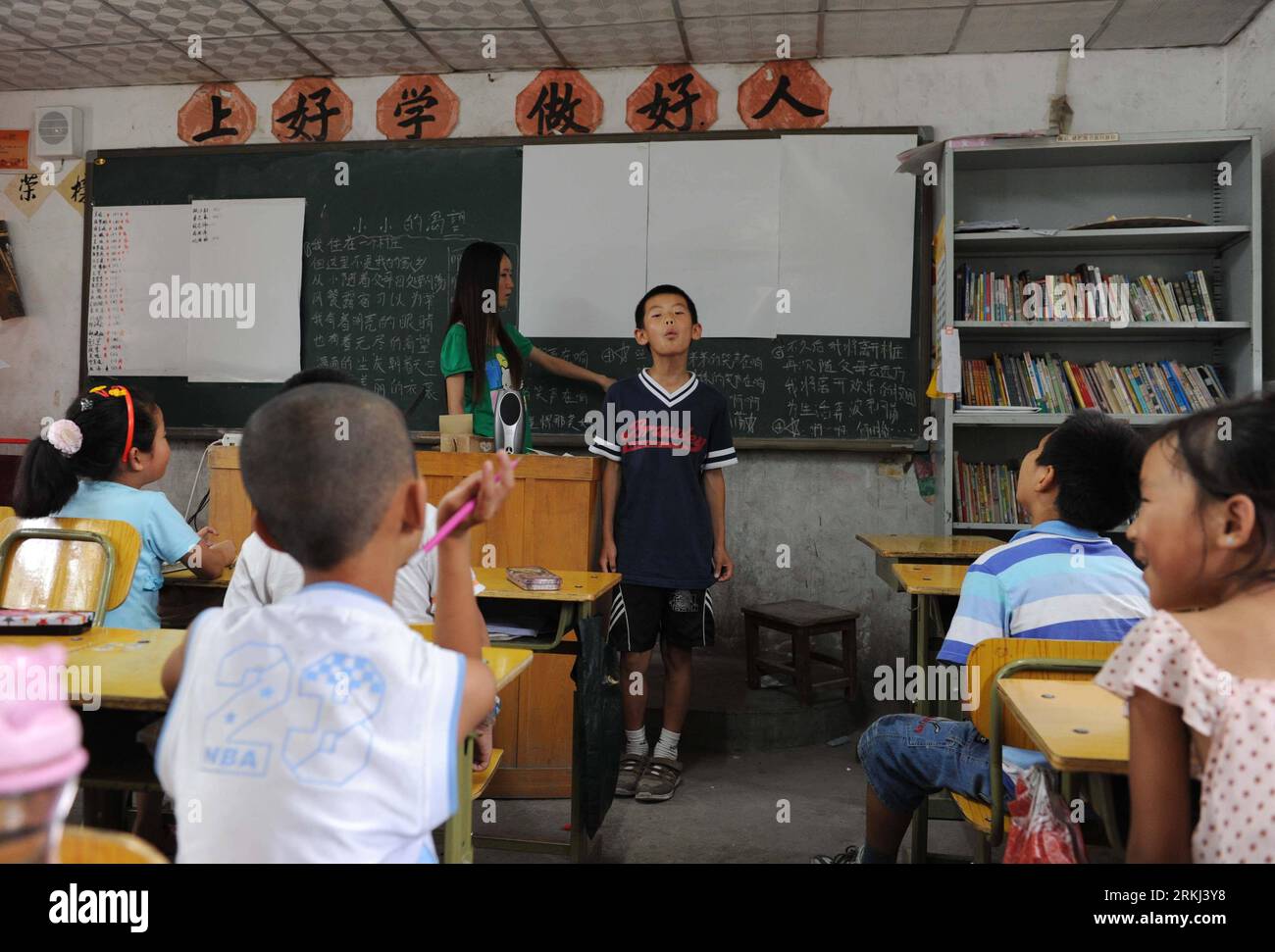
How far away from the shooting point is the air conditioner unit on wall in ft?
15.8

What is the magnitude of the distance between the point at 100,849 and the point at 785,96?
4218mm

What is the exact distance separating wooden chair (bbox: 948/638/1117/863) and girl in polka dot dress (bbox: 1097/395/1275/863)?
0.37 meters

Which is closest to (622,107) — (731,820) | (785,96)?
(785,96)

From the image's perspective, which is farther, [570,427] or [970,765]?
[570,427]

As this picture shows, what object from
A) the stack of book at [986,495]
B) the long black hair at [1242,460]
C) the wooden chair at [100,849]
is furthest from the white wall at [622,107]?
the wooden chair at [100,849]

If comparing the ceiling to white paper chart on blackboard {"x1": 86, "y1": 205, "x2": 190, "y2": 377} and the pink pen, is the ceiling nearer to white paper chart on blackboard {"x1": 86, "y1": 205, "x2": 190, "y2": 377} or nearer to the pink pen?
white paper chart on blackboard {"x1": 86, "y1": 205, "x2": 190, "y2": 377}

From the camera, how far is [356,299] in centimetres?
461

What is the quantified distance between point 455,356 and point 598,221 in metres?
1.12

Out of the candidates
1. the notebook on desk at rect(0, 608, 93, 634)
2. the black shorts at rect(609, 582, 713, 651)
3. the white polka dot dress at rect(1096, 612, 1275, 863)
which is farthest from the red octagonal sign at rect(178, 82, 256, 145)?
the white polka dot dress at rect(1096, 612, 1275, 863)

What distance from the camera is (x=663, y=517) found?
3.24 meters

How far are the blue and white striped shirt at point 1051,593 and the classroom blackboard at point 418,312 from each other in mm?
2463

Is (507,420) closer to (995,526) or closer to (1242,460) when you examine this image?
(995,526)
